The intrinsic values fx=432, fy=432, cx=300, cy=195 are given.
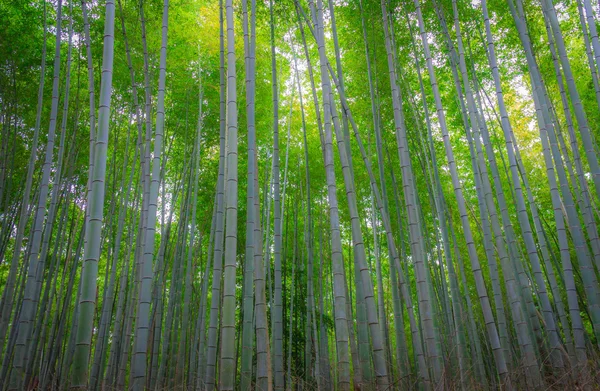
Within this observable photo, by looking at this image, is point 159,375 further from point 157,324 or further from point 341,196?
point 341,196

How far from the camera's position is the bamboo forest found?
2689 mm

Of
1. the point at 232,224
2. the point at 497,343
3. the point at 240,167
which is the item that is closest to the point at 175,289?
the point at 240,167

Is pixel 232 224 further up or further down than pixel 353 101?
further down

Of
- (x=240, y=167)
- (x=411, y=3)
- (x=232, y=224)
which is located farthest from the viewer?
(x=240, y=167)

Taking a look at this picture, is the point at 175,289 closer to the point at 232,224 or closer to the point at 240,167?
the point at 240,167

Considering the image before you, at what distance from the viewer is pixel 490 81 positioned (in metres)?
6.00

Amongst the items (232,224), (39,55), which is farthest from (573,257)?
(39,55)

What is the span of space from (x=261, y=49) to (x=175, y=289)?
3.50m

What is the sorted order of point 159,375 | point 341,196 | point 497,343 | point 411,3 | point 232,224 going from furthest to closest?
point 341,196, point 411,3, point 159,375, point 497,343, point 232,224

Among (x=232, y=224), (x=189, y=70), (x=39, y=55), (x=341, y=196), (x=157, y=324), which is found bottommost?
(x=157, y=324)

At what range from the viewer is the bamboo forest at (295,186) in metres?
2.69

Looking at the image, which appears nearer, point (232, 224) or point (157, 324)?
point (232, 224)

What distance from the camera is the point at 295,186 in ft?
23.3

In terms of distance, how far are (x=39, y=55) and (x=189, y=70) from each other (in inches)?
70.7
